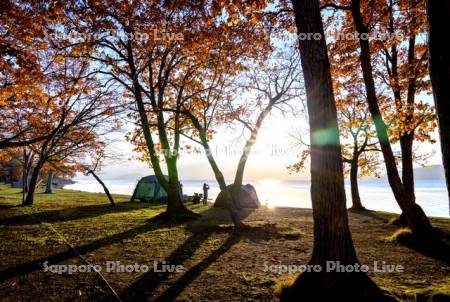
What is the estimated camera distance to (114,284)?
6035 mm

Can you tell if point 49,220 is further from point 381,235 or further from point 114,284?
point 381,235

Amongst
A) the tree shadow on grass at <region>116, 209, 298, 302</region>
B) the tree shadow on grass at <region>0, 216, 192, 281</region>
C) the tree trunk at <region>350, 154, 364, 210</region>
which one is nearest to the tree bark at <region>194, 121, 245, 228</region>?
the tree shadow on grass at <region>116, 209, 298, 302</region>

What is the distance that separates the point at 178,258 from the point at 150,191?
20.2 metres

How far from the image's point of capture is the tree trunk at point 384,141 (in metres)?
9.40

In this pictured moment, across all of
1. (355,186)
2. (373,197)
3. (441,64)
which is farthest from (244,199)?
(373,197)

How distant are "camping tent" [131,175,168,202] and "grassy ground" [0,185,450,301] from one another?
13.1m

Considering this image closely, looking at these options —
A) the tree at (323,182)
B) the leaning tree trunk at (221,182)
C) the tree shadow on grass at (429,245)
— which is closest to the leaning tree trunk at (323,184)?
the tree at (323,182)

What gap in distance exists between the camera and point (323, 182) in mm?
5191

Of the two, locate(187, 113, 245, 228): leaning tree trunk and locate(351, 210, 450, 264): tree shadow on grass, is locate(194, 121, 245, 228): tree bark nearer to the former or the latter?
locate(187, 113, 245, 228): leaning tree trunk

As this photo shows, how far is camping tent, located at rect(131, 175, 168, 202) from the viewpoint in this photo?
27125 mm

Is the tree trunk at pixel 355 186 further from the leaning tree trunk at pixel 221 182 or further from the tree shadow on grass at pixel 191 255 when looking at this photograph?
the leaning tree trunk at pixel 221 182

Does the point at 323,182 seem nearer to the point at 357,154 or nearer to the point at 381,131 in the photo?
the point at 381,131

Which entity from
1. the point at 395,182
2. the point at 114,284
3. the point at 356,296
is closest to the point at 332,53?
the point at 395,182

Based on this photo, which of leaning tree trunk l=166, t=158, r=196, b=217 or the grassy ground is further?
leaning tree trunk l=166, t=158, r=196, b=217
